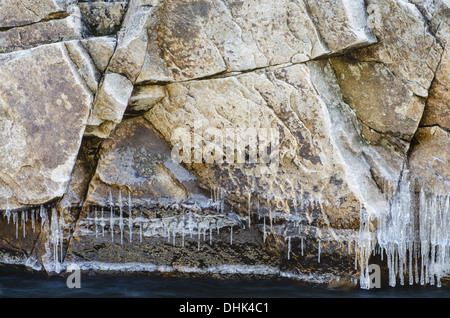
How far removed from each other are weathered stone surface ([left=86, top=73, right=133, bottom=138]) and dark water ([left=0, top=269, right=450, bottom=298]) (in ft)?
5.69

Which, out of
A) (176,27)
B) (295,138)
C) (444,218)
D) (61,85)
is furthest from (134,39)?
(444,218)

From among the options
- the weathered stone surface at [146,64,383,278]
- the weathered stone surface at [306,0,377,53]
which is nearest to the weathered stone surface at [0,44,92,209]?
the weathered stone surface at [146,64,383,278]

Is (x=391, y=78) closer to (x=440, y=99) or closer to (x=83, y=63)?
(x=440, y=99)

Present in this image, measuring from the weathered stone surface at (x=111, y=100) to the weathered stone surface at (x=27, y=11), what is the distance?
0.91 m

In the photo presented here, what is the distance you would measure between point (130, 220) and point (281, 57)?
7.75 feet

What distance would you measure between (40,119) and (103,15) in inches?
50.7

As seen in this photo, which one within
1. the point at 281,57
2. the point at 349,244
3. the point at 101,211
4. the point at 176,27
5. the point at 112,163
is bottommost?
the point at 349,244

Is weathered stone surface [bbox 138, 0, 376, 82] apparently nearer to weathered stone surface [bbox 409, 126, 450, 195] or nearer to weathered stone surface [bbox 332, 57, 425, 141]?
weathered stone surface [bbox 332, 57, 425, 141]

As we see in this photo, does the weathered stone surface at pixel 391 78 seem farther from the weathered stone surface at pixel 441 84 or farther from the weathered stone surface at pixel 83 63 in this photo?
the weathered stone surface at pixel 83 63

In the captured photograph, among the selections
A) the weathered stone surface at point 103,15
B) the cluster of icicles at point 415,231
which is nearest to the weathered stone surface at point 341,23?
the cluster of icicles at point 415,231

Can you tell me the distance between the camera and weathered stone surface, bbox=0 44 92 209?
4367mm

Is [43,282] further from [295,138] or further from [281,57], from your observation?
[281,57]

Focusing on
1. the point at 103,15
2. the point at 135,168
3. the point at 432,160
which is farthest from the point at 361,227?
the point at 103,15

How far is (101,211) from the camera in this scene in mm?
4883
